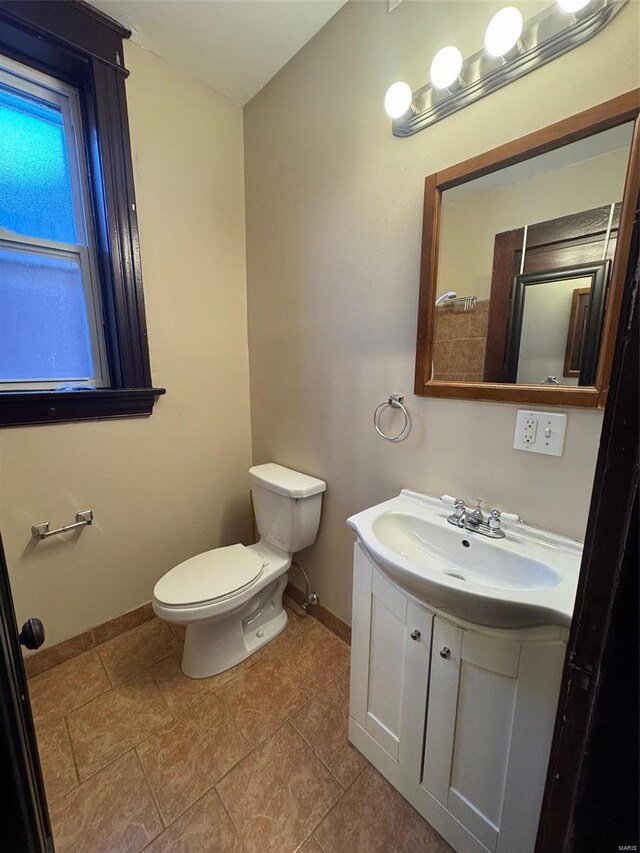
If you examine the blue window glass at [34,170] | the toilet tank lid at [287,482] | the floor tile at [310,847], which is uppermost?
the blue window glass at [34,170]

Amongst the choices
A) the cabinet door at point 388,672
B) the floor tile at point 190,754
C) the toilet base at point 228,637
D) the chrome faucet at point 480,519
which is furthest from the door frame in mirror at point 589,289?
Answer: the floor tile at point 190,754

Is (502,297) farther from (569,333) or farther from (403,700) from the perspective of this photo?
(403,700)

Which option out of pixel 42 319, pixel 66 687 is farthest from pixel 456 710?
pixel 42 319

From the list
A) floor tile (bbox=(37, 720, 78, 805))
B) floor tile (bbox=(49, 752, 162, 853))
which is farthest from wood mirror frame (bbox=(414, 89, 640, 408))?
floor tile (bbox=(37, 720, 78, 805))

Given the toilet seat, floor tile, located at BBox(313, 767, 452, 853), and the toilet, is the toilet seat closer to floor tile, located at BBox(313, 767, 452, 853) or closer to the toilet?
the toilet

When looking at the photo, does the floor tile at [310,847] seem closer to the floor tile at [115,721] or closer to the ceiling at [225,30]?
the floor tile at [115,721]

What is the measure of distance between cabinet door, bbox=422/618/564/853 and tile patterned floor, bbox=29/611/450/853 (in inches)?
9.4

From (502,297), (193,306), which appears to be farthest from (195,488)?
(502,297)

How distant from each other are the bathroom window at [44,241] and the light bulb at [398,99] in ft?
4.07

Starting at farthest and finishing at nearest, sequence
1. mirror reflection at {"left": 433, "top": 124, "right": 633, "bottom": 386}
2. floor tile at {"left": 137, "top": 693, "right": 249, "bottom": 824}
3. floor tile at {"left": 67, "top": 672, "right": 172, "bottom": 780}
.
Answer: floor tile at {"left": 67, "top": 672, "right": 172, "bottom": 780}, floor tile at {"left": 137, "top": 693, "right": 249, "bottom": 824}, mirror reflection at {"left": 433, "top": 124, "right": 633, "bottom": 386}

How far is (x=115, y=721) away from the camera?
124 centimetres

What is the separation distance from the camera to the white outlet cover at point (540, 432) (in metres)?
0.89

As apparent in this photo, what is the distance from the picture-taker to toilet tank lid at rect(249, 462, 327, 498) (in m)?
1.50

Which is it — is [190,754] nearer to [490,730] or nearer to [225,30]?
[490,730]
